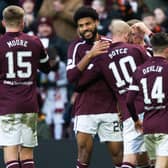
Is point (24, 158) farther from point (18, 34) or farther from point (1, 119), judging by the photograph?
point (18, 34)

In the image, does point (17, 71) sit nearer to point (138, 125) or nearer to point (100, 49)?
point (100, 49)

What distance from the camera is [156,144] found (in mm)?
11141

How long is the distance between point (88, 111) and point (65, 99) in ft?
12.9

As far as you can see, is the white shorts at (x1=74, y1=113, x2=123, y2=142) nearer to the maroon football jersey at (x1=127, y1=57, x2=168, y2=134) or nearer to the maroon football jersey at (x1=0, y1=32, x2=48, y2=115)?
the maroon football jersey at (x1=0, y1=32, x2=48, y2=115)

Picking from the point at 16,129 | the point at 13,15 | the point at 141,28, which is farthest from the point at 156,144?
the point at 13,15

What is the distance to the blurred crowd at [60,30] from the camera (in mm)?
16266

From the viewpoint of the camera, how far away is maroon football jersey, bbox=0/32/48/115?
39.4 feet

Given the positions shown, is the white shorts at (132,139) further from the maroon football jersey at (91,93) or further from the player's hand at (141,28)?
the player's hand at (141,28)

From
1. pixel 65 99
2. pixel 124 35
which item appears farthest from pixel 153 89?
pixel 65 99

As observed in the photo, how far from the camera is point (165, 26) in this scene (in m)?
16.9

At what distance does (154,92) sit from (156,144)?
22.5 inches

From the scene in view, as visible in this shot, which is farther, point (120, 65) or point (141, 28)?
point (141, 28)

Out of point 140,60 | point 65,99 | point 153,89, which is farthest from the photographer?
point 65,99

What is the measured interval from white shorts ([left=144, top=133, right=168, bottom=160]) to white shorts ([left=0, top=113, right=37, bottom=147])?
1601 millimetres
